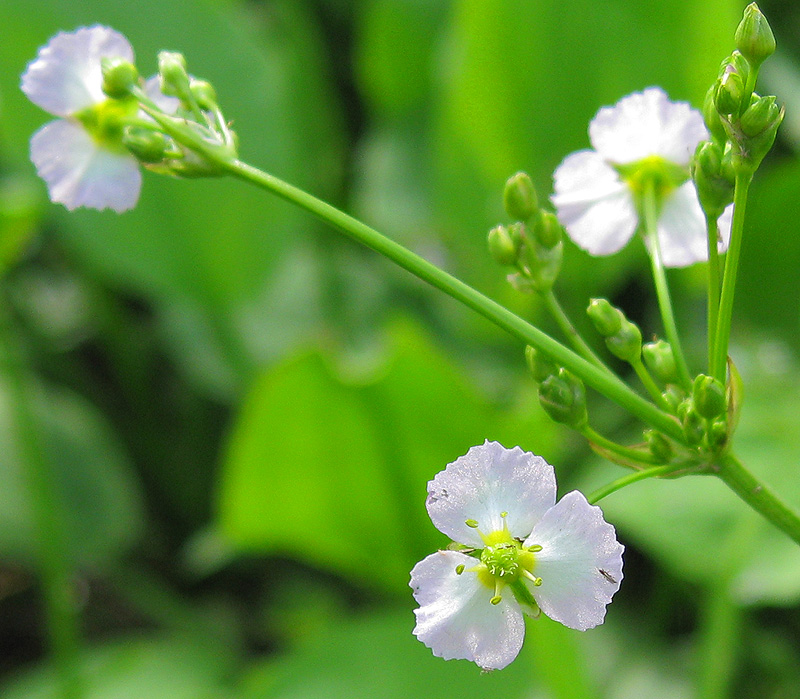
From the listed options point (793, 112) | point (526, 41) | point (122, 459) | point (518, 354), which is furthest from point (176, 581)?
point (793, 112)

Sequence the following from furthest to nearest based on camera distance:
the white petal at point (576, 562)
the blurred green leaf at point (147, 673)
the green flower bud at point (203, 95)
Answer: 1. the blurred green leaf at point (147, 673)
2. the green flower bud at point (203, 95)
3. the white petal at point (576, 562)

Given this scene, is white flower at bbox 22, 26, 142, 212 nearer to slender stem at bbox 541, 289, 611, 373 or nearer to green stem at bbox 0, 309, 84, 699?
slender stem at bbox 541, 289, 611, 373

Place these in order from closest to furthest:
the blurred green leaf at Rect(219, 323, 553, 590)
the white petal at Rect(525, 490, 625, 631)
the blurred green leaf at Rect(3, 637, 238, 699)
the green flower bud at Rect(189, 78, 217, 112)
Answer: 1. the white petal at Rect(525, 490, 625, 631)
2. the green flower bud at Rect(189, 78, 217, 112)
3. the blurred green leaf at Rect(219, 323, 553, 590)
4. the blurred green leaf at Rect(3, 637, 238, 699)

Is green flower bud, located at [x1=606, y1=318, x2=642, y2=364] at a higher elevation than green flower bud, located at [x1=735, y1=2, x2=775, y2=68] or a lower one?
lower

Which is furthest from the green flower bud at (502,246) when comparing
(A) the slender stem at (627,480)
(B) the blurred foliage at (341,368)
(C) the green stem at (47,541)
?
(C) the green stem at (47,541)

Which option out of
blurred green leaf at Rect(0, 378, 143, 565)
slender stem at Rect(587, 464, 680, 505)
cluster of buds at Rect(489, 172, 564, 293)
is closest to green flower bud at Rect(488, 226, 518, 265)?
cluster of buds at Rect(489, 172, 564, 293)

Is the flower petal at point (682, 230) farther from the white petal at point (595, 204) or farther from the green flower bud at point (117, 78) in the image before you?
the green flower bud at point (117, 78)
